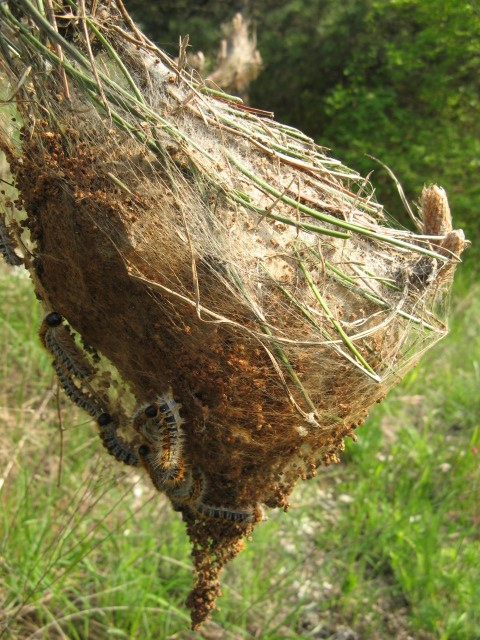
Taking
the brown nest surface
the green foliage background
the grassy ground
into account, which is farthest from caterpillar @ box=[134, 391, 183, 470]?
the green foliage background

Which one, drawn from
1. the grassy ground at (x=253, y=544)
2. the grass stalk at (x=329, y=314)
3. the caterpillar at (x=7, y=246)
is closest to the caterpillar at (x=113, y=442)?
the caterpillar at (x=7, y=246)

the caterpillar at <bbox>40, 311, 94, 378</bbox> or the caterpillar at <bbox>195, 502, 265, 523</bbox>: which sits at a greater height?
the caterpillar at <bbox>40, 311, 94, 378</bbox>

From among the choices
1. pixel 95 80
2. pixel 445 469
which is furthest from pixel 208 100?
pixel 445 469

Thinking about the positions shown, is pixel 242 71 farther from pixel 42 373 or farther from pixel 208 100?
pixel 208 100

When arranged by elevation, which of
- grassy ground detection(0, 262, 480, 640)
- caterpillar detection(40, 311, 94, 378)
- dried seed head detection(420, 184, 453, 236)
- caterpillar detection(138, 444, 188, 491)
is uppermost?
caterpillar detection(40, 311, 94, 378)

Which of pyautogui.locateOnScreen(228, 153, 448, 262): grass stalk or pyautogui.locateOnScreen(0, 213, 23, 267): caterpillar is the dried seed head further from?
pyautogui.locateOnScreen(0, 213, 23, 267): caterpillar

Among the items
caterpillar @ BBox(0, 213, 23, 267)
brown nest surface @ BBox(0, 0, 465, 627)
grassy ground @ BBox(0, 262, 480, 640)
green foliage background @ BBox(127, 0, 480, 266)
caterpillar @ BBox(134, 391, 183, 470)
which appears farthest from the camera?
green foliage background @ BBox(127, 0, 480, 266)

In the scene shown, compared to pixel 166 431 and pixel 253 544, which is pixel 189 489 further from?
pixel 253 544
